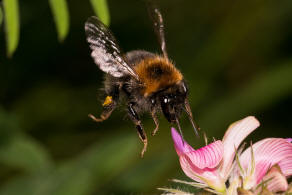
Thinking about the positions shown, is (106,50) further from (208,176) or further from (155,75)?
(208,176)

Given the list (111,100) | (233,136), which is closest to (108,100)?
(111,100)

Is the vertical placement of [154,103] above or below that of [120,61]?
below

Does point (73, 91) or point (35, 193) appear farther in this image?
point (73, 91)

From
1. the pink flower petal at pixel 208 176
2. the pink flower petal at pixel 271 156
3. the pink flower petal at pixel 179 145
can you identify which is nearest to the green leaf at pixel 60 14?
the pink flower petal at pixel 179 145

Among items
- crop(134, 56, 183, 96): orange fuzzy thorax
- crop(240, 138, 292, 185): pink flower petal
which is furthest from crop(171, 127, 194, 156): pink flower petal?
crop(134, 56, 183, 96): orange fuzzy thorax

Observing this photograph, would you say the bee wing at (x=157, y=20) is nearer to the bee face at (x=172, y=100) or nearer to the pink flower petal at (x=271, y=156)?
the bee face at (x=172, y=100)

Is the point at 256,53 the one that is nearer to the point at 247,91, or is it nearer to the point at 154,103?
the point at 247,91

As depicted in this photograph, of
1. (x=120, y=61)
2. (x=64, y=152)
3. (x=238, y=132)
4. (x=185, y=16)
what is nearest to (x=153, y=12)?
(x=120, y=61)
